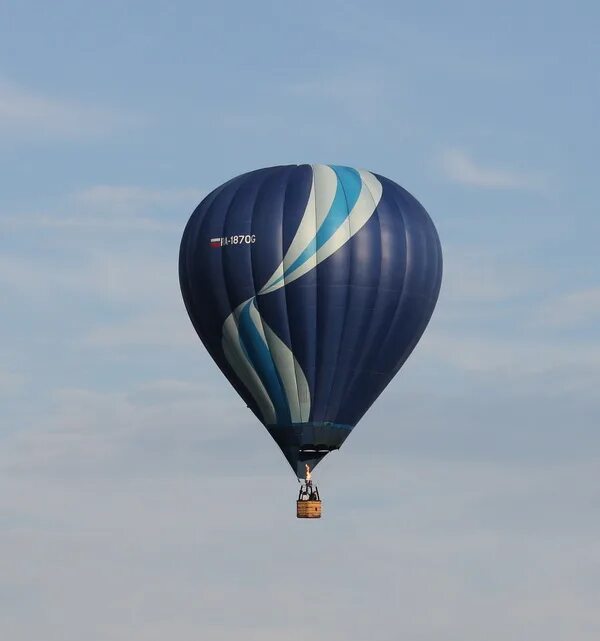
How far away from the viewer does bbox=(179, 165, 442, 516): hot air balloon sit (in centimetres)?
11262

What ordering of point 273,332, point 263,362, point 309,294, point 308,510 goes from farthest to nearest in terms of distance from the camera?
point 263,362
point 308,510
point 273,332
point 309,294

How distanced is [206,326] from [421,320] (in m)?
7.39

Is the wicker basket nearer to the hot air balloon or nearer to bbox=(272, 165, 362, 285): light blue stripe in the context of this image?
the hot air balloon

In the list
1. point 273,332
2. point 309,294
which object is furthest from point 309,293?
point 273,332

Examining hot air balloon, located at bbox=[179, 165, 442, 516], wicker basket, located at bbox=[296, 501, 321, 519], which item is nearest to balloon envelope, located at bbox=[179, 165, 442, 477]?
hot air balloon, located at bbox=[179, 165, 442, 516]

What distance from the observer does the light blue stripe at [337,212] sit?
112m

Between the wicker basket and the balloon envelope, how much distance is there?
1242mm

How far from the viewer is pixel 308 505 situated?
113 meters

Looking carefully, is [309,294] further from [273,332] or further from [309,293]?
[273,332]

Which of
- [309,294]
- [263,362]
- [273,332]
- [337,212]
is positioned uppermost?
[337,212]

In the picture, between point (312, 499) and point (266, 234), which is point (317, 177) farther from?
point (312, 499)

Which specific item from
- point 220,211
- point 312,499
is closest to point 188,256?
point 220,211

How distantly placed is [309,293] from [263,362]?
116 inches

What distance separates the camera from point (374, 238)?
113 m
